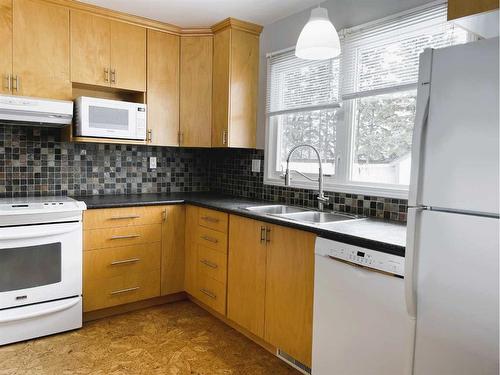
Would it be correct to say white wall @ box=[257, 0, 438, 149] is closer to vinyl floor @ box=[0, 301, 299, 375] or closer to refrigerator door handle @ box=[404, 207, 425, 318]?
refrigerator door handle @ box=[404, 207, 425, 318]

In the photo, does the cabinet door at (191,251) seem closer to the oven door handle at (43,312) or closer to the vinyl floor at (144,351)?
the vinyl floor at (144,351)

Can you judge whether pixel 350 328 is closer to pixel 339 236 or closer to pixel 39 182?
pixel 339 236

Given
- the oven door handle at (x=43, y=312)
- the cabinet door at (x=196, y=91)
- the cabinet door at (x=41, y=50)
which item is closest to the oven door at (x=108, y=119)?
the cabinet door at (x=41, y=50)

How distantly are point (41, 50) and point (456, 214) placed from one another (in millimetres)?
2841

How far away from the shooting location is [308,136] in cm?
296

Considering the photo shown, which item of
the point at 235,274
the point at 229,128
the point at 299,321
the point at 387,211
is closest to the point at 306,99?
the point at 229,128

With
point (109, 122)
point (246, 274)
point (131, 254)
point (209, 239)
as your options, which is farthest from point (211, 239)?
point (109, 122)

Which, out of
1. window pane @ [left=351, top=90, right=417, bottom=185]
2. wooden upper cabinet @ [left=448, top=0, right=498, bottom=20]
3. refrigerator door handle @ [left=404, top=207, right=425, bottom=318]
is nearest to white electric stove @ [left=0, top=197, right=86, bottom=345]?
window pane @ [left=351, top=90, right=417, bottom=185]

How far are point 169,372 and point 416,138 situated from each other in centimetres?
182

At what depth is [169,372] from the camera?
2.20 meters

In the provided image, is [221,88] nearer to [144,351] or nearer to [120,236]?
[120,236]

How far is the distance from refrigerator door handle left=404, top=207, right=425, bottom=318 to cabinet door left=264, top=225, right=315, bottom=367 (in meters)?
0.68

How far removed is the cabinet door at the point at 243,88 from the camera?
3219 mm

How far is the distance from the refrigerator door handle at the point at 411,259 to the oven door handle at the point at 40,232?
215 cm
